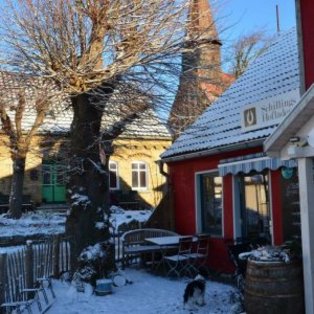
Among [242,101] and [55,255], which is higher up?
[242,101]

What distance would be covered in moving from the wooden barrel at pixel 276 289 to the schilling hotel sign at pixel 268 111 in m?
2.91

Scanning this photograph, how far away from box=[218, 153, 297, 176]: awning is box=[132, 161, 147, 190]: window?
55.8 feet

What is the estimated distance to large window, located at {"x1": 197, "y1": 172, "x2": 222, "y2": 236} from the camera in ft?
39.4

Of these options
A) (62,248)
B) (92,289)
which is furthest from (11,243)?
(92,289)

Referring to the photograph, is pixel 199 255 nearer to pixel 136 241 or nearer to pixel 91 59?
pixel 136 241

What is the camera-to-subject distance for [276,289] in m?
6.52

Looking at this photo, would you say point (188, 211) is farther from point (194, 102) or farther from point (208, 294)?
point (208, 294)

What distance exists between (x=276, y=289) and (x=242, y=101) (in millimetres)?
6872

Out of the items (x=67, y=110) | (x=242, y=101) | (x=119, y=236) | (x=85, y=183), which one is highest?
(x=242, y=101)

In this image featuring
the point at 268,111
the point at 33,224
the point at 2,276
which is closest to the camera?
the point at 2,276

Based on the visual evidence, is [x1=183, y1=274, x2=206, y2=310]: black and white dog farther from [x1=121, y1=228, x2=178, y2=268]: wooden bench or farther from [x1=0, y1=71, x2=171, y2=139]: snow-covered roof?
[x1=0, y1=71, x2=171, y2=139]: snow-covered roof

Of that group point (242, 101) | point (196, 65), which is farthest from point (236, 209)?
point (196, 65)

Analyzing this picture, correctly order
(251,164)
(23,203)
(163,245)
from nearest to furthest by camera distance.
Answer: (251,164), (163,245), (23,203)

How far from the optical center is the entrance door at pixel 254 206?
10.5m
